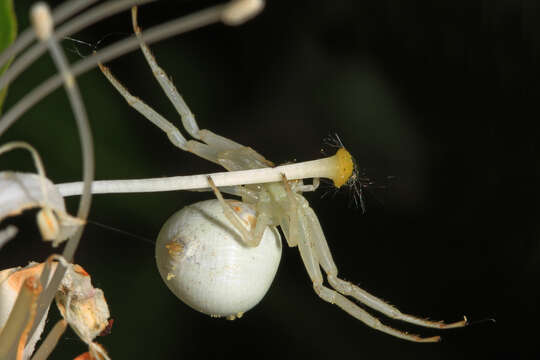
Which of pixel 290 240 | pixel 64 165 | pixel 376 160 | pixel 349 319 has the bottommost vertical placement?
pixel 349 319

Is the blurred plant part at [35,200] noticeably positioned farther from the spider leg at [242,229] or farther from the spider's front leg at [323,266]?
the spider's front leg at [323,266]

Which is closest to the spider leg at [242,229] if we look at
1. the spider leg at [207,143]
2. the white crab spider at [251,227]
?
the white crab spider at [251,227]

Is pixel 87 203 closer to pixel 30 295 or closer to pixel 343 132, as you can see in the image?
pixel 30 295

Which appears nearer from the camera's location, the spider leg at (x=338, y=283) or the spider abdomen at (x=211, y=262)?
the spider abdomen at (x=211, y=262)

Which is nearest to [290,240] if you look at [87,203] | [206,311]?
[206,311]

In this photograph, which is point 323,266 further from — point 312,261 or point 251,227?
point 251,227

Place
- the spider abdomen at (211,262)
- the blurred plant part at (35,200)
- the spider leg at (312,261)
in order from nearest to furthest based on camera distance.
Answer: the blurred plant part at (35,200), the spider abdomen at (211,262), the spider leg at (312,261)

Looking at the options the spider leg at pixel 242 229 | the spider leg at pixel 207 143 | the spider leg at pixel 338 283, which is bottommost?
the spider leg at pixel 338 283

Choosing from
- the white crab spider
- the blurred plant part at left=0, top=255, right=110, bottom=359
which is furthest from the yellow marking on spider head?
the blurred plant part at left=0, top=255, right=110, bottom=359
